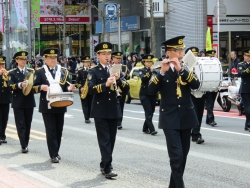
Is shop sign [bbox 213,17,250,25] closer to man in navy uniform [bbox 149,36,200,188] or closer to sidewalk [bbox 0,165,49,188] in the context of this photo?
sidewalk [bbox 0,165,49,188]

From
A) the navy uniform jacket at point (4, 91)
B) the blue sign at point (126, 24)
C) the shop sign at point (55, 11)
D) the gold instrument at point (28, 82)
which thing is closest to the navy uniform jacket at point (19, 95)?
the gold instrument at point (28, 82)

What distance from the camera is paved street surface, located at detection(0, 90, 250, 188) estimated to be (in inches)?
365

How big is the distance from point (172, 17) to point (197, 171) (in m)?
27.6

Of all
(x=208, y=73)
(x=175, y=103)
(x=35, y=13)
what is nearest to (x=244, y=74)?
(x=208, y=73)

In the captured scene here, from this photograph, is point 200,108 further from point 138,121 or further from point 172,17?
point 172,17

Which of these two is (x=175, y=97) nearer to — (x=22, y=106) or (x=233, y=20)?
(x=22, y=106)

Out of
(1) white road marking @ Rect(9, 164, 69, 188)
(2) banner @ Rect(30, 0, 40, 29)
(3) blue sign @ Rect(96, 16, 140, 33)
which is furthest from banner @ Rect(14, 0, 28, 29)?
(1) white road marking @ Rect(9, 164, 69, 188)

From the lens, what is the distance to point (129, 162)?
11.1 meters

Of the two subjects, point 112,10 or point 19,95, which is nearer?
point 19,95

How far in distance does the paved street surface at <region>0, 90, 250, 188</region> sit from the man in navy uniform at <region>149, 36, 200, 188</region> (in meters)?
1.35

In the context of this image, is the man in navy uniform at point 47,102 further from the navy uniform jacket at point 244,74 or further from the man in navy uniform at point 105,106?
the navy uniform jacket at point 244,74

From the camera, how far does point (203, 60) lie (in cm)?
1401

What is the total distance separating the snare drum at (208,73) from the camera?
13587 mm

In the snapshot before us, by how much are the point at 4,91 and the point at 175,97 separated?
7121 millimetres
